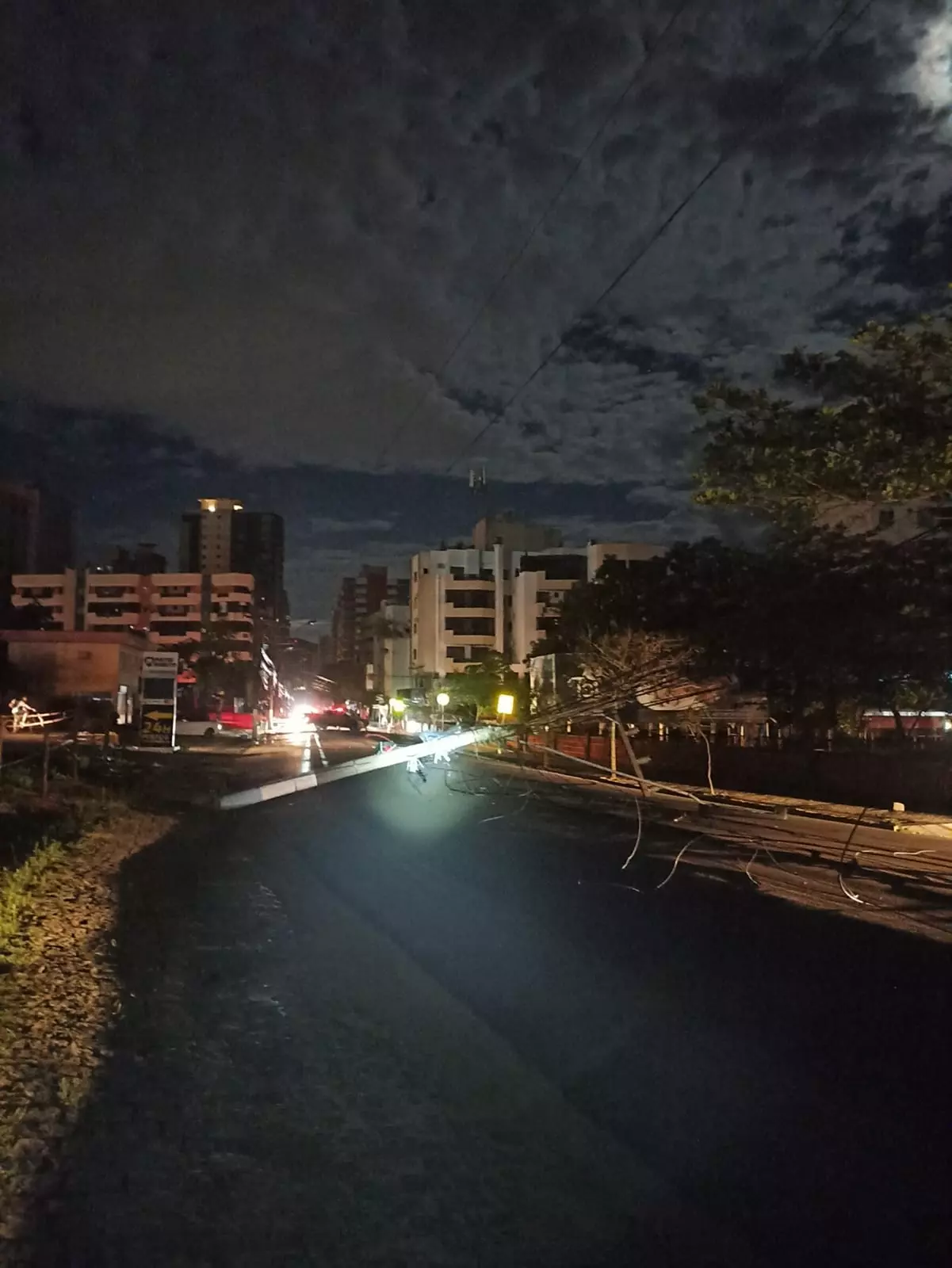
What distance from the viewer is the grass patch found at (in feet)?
28.8

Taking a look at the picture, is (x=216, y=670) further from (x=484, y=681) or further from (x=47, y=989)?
(x=47, y=989)

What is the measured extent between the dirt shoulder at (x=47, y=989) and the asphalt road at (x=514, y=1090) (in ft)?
0.52

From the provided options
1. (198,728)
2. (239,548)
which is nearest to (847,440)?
(198,728)

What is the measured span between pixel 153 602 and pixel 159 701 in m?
67.7

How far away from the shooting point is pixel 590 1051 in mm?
6551

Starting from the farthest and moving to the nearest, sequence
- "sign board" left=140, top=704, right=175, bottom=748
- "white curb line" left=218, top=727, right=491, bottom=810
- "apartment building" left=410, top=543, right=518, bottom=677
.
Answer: "apartment building" left=410, top=543, right=518, bottom=677
"sign board" left=140, top=704, right=175, bottom=748
"white curb line" left=218, top=727, right=491, bottom=810

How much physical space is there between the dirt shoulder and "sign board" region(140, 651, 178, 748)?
25825mm

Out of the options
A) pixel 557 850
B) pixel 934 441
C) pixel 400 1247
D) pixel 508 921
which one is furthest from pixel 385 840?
pixel 400 1247

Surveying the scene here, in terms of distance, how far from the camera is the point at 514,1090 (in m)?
5.89

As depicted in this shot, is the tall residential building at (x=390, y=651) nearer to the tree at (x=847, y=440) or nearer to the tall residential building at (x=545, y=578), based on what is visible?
the tall residential building at (x=545, y=578)

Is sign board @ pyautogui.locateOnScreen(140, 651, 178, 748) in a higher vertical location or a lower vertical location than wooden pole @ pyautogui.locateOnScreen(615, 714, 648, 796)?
higher

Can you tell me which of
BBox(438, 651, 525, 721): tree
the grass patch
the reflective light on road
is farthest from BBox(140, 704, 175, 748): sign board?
Result: the grass patch

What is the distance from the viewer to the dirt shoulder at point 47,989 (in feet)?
16.4

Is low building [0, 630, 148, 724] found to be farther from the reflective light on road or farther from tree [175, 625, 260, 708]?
the reflective light on road
